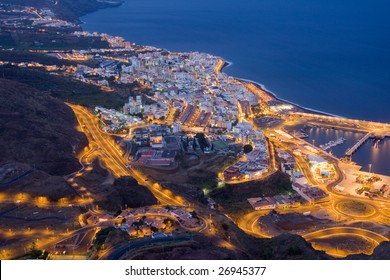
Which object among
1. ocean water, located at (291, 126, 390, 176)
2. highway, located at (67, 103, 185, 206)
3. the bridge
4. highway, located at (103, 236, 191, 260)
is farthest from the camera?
the bridge

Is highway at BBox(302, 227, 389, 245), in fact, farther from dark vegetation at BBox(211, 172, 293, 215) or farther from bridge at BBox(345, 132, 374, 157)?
bridge at BBox(345, 132, 374, 157)

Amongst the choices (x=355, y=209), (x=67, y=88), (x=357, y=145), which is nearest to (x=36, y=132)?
(x=67, y=88)

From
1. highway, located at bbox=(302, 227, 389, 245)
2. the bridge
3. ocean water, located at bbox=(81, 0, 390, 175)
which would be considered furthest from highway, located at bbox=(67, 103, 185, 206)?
ocean water, located at bbox=(81, 0, 390, 175)

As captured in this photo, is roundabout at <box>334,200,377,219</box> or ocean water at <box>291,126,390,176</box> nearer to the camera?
roundabout at <box>334,200,377,219</box>

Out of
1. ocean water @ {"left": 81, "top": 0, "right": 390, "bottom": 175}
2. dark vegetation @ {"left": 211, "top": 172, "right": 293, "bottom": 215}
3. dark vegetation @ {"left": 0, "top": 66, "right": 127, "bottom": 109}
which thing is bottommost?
dark vegetation @ {"left": 211, "top": 172, "right": 293, "bottom": 215}

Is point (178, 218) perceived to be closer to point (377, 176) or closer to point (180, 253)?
point (180, 253)

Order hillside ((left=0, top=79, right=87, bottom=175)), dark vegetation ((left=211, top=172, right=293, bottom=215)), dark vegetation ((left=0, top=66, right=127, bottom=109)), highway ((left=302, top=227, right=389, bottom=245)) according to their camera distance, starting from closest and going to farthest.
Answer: highway ((left=302, top=227, right=389, bottom=245)) < hillside ((left=0, top=79, right=87, bottom=175)) < dark vegetation ((left=211, top=172, right=293, bottom=215)) < dark vegetation ((left=0, top=66, right=127, bottom=109))
